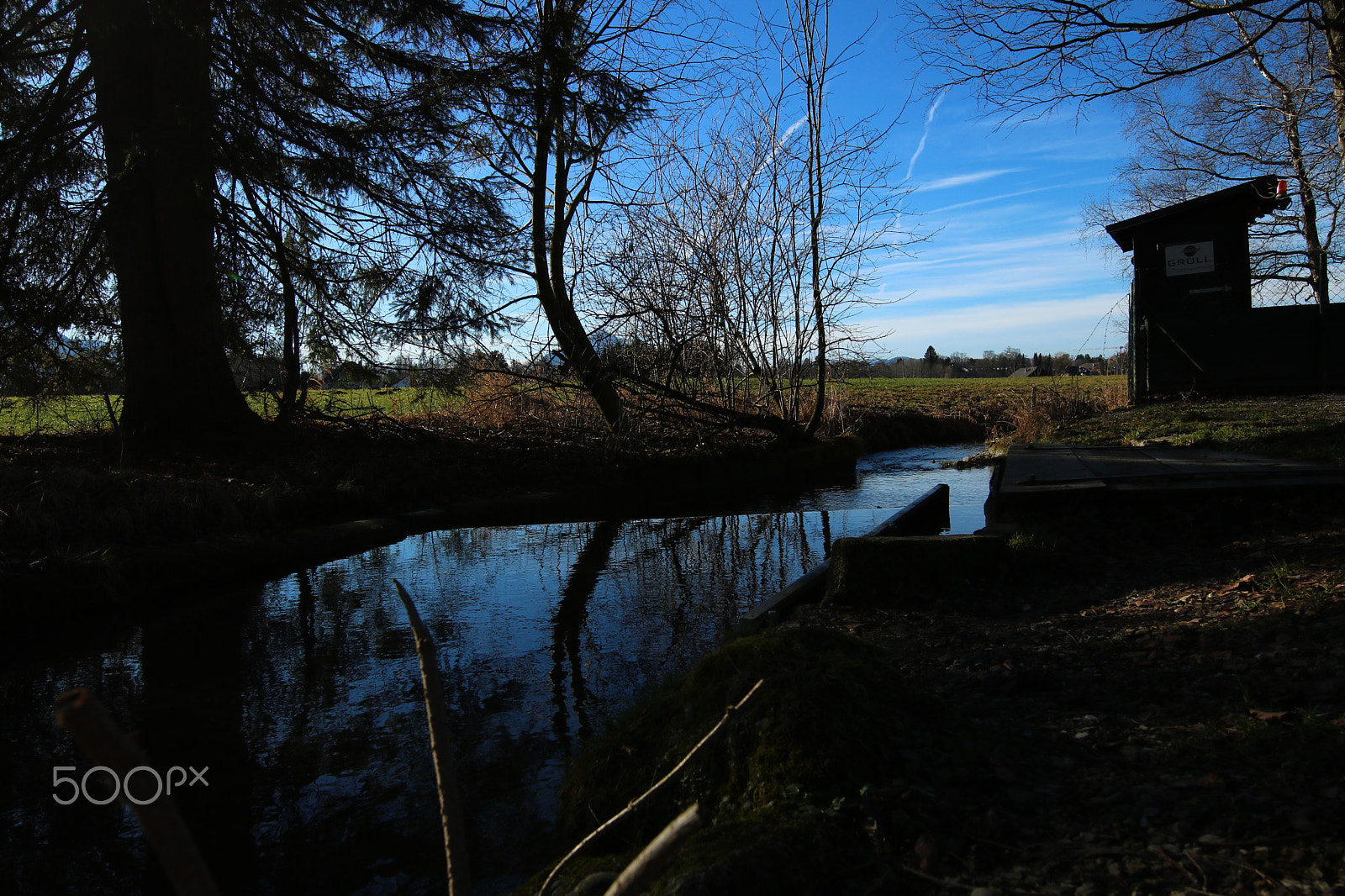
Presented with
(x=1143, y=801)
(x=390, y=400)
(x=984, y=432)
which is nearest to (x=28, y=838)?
(x=1143, y=801)

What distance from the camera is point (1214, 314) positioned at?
1183cm

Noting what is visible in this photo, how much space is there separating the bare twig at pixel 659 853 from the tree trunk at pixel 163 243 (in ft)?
25.2

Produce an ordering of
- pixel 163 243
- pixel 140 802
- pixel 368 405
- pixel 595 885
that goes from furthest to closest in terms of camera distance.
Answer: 1. pixel 368 405
2. pixel 163 243
3. pixel 595 885
4. pixel 140 802

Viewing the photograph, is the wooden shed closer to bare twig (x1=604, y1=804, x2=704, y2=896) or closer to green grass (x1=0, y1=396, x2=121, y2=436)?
green grass (x1=0, y1=396, x2=121, y2=436)

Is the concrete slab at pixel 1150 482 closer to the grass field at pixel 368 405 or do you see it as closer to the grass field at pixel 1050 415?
the grass field at pixel 1050 415

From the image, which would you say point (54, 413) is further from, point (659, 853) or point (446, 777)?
point (659, 853)

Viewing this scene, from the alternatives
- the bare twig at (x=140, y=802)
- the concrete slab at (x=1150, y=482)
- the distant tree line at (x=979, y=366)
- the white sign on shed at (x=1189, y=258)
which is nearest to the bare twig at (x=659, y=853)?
the bare twig at (x=140, y=802)

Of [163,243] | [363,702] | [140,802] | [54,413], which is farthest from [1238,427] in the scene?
[54,413]

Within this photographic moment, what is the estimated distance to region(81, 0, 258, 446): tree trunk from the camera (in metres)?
7.07

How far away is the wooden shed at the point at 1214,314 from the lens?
11.7 meters

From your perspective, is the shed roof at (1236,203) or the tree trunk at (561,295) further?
the shed roof at (1236,203)

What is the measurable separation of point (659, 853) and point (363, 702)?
2794 millimetres

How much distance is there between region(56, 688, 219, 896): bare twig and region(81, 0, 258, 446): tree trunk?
756 centimetres

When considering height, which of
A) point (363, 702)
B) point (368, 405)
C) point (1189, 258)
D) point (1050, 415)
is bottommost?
point (363, 702)
